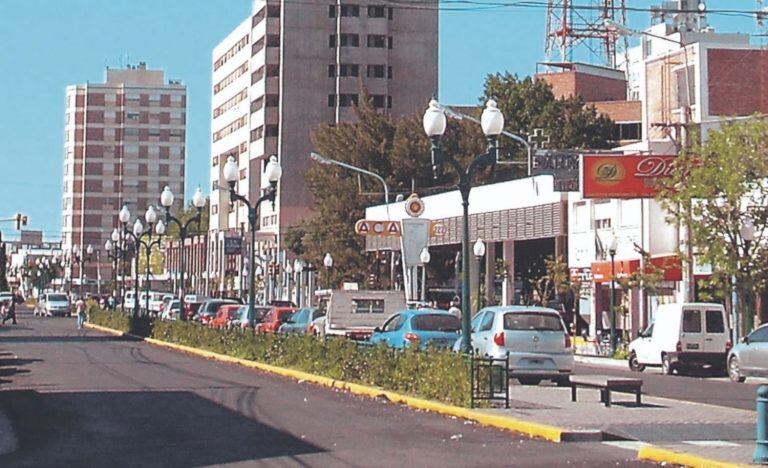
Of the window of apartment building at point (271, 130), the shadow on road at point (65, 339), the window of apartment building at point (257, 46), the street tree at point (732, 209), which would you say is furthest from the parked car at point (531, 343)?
the window of apartment building at point (257, 46)

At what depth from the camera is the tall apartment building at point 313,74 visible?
10369cm

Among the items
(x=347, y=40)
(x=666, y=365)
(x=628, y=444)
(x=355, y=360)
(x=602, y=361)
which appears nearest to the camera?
(x=628, y=444)

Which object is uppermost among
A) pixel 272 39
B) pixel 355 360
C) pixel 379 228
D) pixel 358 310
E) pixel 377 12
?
pixel 377 12

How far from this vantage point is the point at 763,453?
1338 cm

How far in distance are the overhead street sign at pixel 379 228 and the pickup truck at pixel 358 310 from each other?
1293 centimetres

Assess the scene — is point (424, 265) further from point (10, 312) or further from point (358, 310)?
point (10, 312)

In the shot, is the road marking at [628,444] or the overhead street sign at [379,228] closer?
the road marking at [628,444]

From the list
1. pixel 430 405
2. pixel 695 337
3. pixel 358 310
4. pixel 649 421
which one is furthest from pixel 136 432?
pixel 358 310

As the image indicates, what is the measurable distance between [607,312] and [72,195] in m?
118

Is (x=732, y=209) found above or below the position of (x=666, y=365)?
above

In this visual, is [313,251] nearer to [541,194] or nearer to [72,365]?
[541,194]

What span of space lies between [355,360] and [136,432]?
9.10 meters

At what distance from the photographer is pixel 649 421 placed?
18891mm

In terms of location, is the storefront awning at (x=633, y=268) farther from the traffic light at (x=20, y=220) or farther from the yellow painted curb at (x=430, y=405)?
the traffic light at (x=20, y=220)
